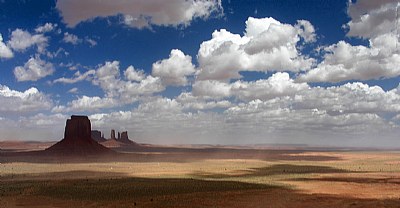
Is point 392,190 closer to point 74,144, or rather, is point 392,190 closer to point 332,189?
point 332,189

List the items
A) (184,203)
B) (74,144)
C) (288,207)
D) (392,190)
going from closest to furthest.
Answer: (288,207) < (184,203) < (392,190) < (74,144)

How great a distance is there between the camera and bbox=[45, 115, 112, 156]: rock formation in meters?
121

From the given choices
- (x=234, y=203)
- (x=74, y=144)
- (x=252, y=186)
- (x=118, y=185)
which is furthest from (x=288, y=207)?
(x=74, y=144)

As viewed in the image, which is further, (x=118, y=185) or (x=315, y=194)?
(x=118, y=185)

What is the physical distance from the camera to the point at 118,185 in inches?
1895

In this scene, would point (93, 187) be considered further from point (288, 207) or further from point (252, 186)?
point (288, 207)

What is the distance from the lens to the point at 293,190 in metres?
42.5

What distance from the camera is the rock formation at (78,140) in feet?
396

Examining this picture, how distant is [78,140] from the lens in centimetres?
12488

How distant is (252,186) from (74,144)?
87.1 meters

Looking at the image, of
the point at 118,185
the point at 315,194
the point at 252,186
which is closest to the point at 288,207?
the point at 315,194

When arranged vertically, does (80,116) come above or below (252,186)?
above

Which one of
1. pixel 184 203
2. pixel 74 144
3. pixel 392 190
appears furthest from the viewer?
pixel 74 144

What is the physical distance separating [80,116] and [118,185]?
85016 mm
